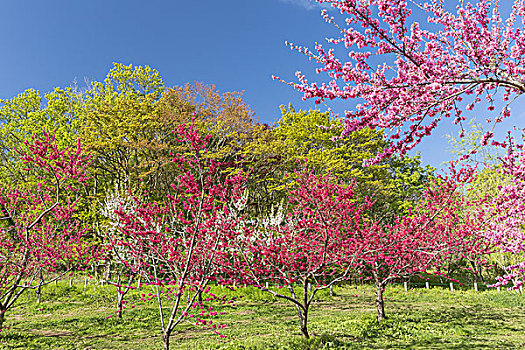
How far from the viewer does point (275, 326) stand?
933cm

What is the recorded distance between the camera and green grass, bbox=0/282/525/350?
718cm

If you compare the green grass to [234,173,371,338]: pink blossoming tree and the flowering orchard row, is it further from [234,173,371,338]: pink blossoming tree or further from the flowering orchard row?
[234,173,371,338]: pink blossoming tree

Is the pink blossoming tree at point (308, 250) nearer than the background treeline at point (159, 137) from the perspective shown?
Yes

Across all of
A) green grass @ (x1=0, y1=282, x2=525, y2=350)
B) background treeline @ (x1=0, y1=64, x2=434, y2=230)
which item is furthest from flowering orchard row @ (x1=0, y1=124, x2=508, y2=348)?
background treeline @ (x1=0, y1=64, x2=434, y2=230)

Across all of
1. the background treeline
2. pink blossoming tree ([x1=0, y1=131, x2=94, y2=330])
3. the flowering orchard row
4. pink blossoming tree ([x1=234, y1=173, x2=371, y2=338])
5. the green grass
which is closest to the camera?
the flowering orchard row

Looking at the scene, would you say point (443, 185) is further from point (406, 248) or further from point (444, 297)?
point (444, 297)

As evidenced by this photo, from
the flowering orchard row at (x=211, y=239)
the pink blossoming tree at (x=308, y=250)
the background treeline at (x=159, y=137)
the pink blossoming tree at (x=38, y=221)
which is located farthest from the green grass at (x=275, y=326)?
the background treeline at (x=159, y=137)

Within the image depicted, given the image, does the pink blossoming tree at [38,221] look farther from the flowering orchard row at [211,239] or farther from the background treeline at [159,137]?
the background treeline at [159,137]

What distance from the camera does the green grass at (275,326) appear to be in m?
7.18

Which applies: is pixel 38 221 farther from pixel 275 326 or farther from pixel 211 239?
pixel 275 326

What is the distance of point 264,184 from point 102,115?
12284mm

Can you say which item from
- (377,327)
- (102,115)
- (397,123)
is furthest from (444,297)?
(102,115)

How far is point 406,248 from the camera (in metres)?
9.76

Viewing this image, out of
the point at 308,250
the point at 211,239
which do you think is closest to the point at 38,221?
the point at 211,239
